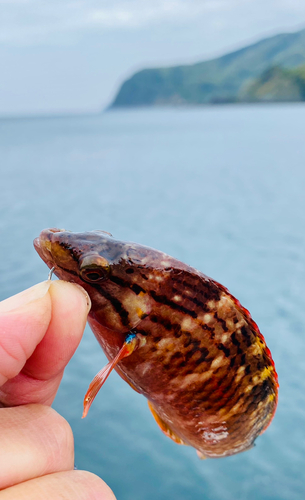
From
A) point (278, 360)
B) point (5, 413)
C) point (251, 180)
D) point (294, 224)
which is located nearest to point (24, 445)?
point (5, 413)

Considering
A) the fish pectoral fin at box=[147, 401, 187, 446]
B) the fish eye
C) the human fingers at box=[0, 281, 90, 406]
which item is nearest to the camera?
the human fingers at box=[0, 281, 90, 406]

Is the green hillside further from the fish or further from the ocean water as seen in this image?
the fish

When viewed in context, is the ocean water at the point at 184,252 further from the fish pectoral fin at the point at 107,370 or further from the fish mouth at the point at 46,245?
the fish mouth at the point at 46,245

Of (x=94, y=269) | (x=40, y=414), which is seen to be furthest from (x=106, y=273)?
(x=40, y=414)

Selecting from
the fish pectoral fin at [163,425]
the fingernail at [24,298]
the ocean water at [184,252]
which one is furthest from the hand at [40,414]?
the ocean water at [184,252]

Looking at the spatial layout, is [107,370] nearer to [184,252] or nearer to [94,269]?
[94,269]

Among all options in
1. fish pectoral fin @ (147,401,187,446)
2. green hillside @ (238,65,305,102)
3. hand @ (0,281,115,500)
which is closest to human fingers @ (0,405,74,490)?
hand @ (0,281,115,500)
